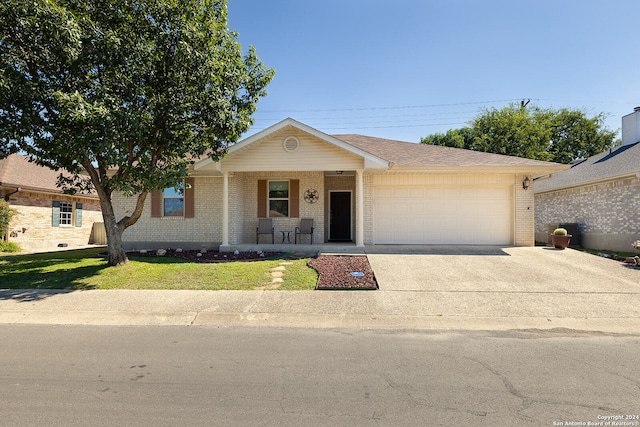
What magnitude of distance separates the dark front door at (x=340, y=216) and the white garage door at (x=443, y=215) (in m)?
1.96

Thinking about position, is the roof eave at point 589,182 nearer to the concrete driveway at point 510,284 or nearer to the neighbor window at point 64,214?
the concrete driveway at point 510,284

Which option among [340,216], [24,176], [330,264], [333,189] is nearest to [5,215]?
[24,176]

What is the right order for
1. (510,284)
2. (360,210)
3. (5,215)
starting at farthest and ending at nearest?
(5,215), (360,210), (510,284)

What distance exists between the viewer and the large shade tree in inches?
261

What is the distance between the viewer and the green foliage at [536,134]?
30.8 meters

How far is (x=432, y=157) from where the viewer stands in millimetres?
12711

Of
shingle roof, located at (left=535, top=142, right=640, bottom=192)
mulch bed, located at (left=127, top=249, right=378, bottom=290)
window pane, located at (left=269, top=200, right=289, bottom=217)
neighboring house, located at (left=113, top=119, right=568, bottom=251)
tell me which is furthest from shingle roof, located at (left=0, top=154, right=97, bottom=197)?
shingle roof, located at (left=535, top=142, right=640, bottom=192)

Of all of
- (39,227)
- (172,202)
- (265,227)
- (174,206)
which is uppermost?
(172,202)

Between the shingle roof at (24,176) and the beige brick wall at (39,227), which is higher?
the shingle roof at (24,176)

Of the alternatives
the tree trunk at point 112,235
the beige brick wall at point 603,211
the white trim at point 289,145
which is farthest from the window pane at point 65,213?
the beige brick wall at point 603,211

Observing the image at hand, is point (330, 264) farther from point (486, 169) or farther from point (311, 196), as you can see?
point (486, 169)

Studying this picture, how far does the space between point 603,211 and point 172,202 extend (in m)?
17.1

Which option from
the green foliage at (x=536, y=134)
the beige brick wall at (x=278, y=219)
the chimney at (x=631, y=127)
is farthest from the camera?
the green foliage at (x=536, y=134)

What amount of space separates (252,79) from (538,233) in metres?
16.2
